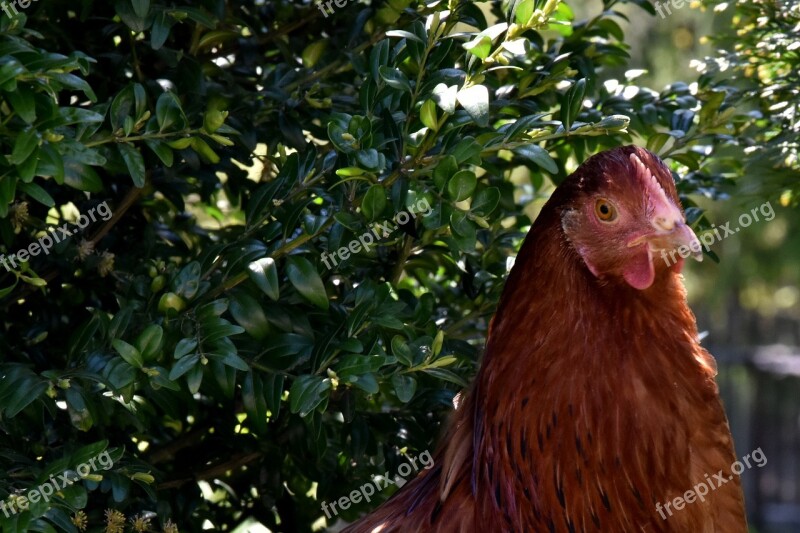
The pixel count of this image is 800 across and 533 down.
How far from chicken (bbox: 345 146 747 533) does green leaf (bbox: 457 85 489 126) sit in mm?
235

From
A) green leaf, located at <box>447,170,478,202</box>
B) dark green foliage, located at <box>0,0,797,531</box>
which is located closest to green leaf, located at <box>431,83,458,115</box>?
dark green foliage, located at <box>0,0,797,531</box>

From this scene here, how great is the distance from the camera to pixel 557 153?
2.75 m

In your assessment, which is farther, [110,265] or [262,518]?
[262,518]

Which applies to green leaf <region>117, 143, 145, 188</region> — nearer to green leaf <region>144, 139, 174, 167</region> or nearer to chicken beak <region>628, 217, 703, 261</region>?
green leaf <region>144, 139, 174, 167</region>

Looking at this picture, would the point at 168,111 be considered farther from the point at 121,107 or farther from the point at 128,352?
the point at 128,352

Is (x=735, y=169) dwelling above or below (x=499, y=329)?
above

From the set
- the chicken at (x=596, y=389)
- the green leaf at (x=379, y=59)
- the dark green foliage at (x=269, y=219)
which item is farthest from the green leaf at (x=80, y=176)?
the chicken at (x=596, y=389)

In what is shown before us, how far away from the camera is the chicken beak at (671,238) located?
6.14ft

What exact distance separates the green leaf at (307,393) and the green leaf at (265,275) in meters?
0.18

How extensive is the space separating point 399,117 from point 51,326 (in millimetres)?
1020

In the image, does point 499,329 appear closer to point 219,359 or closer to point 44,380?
point 219,359

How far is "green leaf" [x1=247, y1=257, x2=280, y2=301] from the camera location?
6.66 ft

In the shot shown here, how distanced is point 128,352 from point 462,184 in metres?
0.72

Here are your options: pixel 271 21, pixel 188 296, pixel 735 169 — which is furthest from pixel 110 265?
pixel 735 169
